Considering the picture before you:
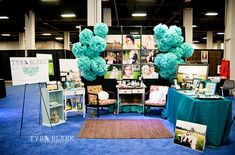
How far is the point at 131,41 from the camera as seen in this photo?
7195 millimetres

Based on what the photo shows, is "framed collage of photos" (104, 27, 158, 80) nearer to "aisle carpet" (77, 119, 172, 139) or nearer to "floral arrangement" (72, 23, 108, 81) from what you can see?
"floral arrangement" (72, 23, 108, 81)

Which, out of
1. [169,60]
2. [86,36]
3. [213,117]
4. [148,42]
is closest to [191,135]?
[213,117]

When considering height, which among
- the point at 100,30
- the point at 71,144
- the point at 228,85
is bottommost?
the point at 71,144

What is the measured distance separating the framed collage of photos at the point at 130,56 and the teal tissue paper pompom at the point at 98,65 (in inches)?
18.5

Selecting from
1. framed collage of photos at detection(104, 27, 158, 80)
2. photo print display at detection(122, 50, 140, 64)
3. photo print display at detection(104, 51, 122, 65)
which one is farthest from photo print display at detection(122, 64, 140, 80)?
photo print display at detection(104, 51, 122, 65)

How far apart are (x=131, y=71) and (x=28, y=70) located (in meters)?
3.31

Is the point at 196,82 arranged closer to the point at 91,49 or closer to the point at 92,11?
the point at 91,49

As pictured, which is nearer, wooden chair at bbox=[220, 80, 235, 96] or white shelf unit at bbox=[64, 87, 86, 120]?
white shelf unit at bbox=[64, 87, 86, 120]

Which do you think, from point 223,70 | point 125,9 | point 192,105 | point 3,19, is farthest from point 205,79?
point 3,19

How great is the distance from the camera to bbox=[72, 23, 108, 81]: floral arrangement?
6473 mm

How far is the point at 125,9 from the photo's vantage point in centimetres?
1227

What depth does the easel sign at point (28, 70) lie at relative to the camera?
14.8 ft

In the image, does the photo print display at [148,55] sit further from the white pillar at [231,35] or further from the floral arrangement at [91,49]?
the white pillar at [231,35]

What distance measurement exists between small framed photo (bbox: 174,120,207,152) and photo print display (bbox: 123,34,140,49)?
11.5ft
